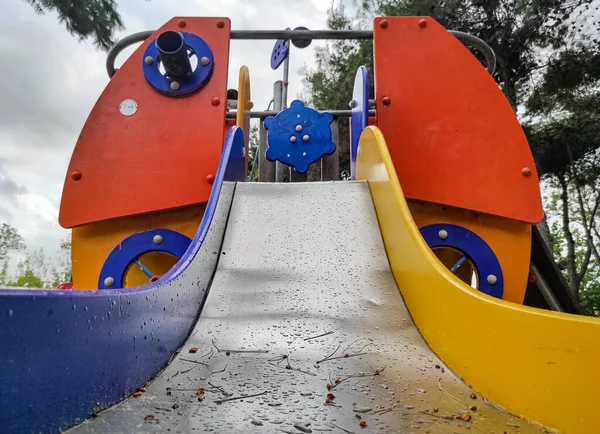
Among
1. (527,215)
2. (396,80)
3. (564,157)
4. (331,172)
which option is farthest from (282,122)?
(564,157)

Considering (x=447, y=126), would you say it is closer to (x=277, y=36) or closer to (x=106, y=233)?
(x=277, y=36)

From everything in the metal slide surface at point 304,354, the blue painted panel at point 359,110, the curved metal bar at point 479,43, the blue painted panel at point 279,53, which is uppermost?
the blue painted panel at point 279,53

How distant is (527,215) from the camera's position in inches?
87.4

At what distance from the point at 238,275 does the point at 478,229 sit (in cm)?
129

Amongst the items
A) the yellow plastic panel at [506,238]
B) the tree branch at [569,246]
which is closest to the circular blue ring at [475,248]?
the yellow plastic panel at [506,238]

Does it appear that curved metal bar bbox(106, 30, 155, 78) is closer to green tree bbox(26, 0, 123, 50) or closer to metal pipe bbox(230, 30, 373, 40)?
metal pipe bbox(230, 30, 373, 40)

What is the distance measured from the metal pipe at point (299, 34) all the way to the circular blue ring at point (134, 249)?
4.09ft

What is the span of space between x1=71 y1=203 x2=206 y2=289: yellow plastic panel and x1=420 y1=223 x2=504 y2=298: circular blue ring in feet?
3.96

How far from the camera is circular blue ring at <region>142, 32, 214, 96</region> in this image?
8.30 ft

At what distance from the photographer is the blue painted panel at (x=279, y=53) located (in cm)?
379

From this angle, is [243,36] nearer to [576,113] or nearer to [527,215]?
[527,215]

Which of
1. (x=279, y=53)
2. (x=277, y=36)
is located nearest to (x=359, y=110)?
(x=277, y=36)

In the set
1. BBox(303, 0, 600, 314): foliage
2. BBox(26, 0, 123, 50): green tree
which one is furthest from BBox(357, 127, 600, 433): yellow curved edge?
BBox(303, 0, 600, 314): foliage

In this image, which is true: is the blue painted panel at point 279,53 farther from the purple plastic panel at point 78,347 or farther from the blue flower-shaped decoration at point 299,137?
the purple plastic panel at point 78,347
